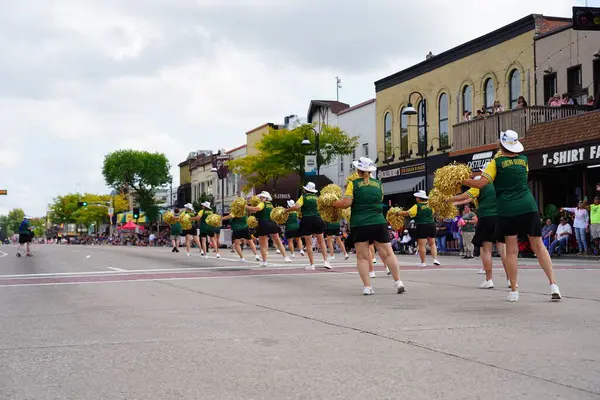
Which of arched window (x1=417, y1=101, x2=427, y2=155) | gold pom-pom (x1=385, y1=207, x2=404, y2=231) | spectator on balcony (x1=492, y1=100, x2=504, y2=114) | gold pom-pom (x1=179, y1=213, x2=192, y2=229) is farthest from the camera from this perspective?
arched window (x1=417, y1=101, x2=427, y2=155)

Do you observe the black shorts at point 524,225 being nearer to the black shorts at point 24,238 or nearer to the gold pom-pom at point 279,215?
the gold pom-pom at point 279,215

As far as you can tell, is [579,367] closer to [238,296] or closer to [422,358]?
[422,358]

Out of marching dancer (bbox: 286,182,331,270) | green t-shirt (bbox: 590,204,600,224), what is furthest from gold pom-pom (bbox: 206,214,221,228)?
green t-shirt (bbox: 590,204,600,224)

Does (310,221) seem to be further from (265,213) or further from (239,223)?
(239,223)

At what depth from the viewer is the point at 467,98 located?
128 ft

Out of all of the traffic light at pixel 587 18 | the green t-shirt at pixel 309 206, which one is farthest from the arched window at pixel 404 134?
the green t-shirt at pixel 309 206

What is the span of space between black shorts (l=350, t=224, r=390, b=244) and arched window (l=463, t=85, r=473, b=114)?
94.2 feet

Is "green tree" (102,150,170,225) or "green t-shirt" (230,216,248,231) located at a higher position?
"green tree" (102,150,170,225)

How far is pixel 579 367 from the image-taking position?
551 centimetres

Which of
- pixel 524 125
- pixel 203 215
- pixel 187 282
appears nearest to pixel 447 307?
pixel 187 282

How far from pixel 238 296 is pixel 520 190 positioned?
4195mm

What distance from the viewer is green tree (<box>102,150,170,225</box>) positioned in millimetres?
105750

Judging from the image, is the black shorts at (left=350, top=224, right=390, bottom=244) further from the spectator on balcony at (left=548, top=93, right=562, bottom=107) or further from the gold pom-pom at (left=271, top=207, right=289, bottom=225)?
the spectator on balcony at (left=548, top=93, right=562, bottom=107)

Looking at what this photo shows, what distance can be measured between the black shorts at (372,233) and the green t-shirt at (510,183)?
5.96 ft
